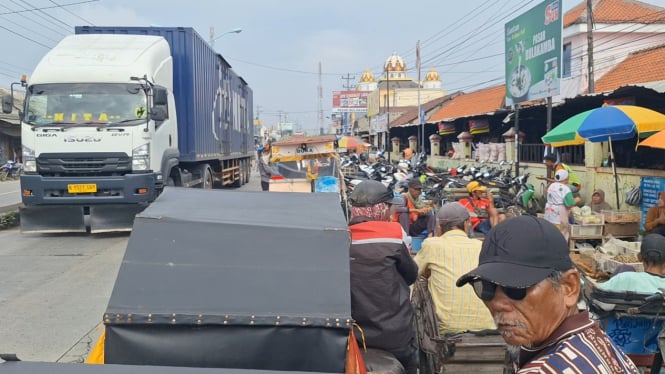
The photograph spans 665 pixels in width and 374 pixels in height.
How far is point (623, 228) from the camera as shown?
9.24 meters

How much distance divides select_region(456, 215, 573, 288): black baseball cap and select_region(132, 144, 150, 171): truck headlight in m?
9.60

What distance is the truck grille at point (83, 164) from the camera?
32.9 ft

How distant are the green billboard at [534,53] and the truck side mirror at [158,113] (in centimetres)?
860

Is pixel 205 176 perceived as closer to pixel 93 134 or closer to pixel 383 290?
pixel 93 134

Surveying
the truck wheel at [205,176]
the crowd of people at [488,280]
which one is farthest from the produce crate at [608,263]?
the truck wheel at [205,176]

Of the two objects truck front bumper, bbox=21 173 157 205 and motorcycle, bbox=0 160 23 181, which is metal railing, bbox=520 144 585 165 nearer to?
truck front bumper, bbox=21 173 157 205

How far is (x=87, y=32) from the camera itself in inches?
484

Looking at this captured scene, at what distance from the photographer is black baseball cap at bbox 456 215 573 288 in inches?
58.1

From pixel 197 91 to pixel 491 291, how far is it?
40.3ft

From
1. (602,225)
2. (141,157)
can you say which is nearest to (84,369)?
(602,225)

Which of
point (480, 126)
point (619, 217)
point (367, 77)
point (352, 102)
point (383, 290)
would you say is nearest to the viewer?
point (383, 290)

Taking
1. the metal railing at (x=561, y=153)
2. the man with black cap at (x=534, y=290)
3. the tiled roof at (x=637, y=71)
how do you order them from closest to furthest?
the man with black cap at (x=534, y=290)
the tiled roof at (x=637, y=71)
the metal railing at (x=561, y=153)

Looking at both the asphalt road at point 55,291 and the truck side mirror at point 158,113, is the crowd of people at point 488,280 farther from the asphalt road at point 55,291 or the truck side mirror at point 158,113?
the truck side mirror at point 158,113

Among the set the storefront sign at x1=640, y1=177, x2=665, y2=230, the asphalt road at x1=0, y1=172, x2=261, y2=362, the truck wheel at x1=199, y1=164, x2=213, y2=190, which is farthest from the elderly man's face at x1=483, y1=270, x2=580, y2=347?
Answer: the truck wheel at x1=199, y1=164, x2=213, y2=190
